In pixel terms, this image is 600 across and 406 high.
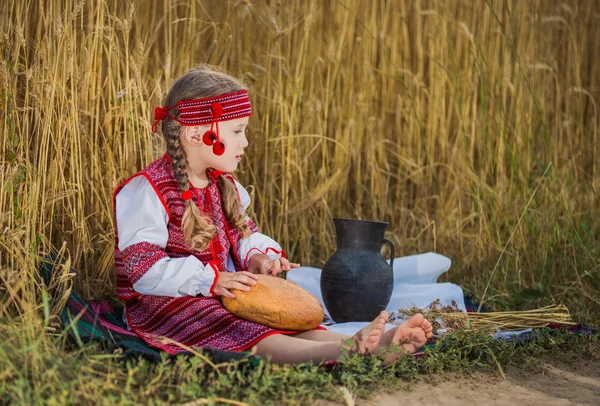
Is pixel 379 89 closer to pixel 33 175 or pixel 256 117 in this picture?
pixel 256 117

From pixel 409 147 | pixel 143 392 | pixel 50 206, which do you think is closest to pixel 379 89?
pixel 409 147

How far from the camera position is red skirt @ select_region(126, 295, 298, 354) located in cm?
250

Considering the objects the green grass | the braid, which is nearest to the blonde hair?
the braid

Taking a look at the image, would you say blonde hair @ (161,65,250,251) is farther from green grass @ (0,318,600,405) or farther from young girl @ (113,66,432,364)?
green grass @ (0,318,600,405)

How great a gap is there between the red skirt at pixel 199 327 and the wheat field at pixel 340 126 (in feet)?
1.11

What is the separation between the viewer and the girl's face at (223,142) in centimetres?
269

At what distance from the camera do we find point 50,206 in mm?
2980

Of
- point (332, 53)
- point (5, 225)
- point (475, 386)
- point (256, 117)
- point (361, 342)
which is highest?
point (332, 53)

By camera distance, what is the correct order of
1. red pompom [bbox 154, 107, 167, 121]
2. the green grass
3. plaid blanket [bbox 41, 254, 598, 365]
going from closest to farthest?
the green grass
plaid blanket [bbox 41, 254, 598, 365]
red pompom [bbox 154, 107, 167, 121]

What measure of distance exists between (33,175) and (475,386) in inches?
69.8

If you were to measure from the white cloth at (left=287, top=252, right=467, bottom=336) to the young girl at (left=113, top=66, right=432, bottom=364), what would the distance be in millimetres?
722

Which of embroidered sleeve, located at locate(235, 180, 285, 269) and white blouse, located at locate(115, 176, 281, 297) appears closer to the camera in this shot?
white blouse, located at locate(115, 176, 281, 297)

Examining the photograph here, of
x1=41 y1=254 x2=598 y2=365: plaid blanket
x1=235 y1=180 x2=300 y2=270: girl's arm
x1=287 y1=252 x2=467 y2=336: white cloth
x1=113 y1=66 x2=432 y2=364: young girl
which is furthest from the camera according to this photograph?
x1=287 y1=252 x2=467 y2=336: white cloth

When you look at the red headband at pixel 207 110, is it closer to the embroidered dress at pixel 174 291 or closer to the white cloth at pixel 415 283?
the embroidered dress at pixel 174 291
